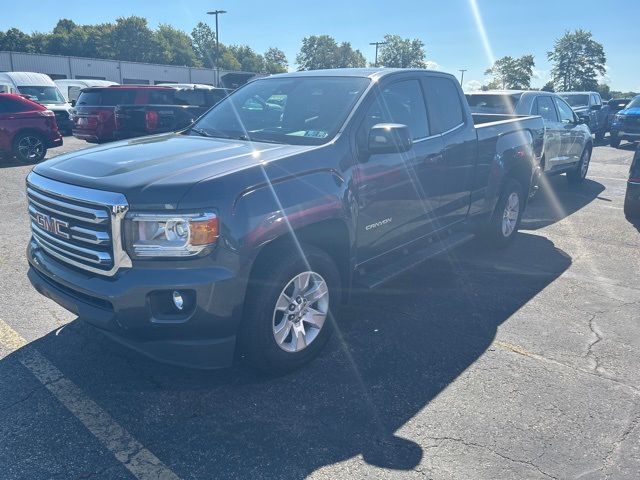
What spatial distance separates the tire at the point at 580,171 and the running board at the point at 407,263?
6.74 m

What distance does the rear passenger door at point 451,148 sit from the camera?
484cm

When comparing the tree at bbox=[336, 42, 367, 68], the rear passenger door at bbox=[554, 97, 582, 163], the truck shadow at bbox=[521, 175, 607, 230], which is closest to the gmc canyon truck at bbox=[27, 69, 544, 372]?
the truck shadow at bbox=[521, 175, 607, 230]

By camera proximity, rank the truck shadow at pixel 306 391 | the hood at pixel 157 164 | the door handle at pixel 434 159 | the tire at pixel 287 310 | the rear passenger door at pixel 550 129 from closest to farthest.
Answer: the truck shadow at pixel 306 391 → the hood at pixel 157 164 → the tire at pixel 287 310 → the door handle at pixel 434 159 → the rear passenger door at pixel 550 129

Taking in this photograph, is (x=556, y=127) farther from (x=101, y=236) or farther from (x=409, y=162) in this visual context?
(x=101, y=236)

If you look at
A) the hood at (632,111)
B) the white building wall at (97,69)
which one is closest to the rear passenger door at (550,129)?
the hood at (632,111)

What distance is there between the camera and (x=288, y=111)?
14.0 feet

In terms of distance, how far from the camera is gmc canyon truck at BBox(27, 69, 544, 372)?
9.46 ft

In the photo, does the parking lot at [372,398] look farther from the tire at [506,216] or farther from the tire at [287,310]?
the tire at [506,216]

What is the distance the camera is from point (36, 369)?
351cm

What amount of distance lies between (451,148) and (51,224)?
3399mm

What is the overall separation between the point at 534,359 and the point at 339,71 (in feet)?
9.30

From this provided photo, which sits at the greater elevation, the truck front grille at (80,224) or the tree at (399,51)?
the tree at (399,51)

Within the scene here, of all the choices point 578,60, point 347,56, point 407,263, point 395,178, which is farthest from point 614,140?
point 347,56

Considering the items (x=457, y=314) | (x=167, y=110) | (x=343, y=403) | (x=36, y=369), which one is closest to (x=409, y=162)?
(x=457, y=314)
